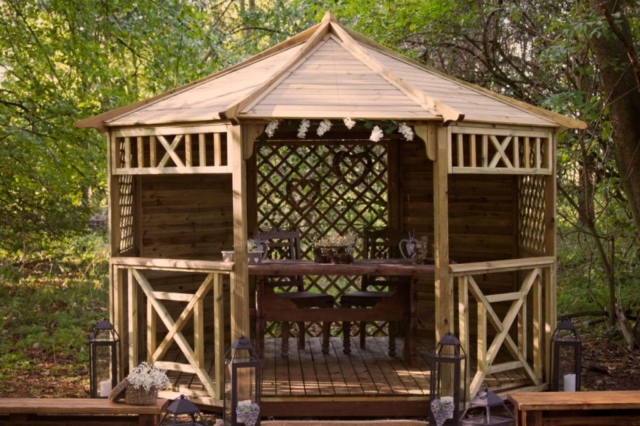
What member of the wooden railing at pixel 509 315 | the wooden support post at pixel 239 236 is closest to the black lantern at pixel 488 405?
the wooden railing at pixel 509 315

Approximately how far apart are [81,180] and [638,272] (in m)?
5.75

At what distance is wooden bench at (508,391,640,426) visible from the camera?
454 centimetres

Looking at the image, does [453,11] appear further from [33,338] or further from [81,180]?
[33,338]

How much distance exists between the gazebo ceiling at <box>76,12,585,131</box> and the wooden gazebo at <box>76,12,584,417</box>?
0.05 ft

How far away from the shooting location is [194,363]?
537 centimetres

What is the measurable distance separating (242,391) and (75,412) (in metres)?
1.07

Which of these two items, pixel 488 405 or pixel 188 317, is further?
pixel 188 317

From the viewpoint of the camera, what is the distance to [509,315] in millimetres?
5641

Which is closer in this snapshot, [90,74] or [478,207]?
[478,207]

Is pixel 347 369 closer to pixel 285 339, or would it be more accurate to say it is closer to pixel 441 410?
pixel 285 339

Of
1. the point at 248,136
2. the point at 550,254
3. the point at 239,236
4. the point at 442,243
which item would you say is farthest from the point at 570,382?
the point at 248,136

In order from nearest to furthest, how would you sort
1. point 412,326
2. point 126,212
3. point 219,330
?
point 219,330
point 412,326
point 126,212

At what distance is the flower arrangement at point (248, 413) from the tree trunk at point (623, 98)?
3.41 m

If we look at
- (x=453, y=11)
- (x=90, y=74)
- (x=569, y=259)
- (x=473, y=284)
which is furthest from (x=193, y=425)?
(x=569, y=259)
